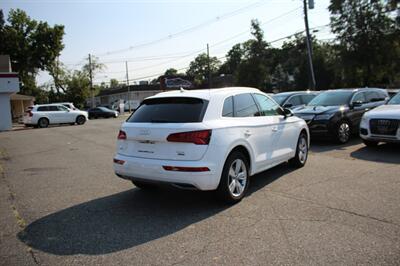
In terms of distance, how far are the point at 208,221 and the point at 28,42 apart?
51.6m

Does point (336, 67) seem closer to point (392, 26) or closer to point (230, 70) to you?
point (392, 26)

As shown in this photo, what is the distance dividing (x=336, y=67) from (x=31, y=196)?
3934 centimetres

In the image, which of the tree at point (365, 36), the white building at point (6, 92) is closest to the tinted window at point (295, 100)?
the white building at point (6, 92)

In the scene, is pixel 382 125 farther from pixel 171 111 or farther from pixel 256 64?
pixel 256 64

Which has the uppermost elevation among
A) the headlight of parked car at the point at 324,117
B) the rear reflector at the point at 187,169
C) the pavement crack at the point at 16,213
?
the headlight of parked car at the point at 324,117

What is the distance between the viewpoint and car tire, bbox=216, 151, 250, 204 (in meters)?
5.28

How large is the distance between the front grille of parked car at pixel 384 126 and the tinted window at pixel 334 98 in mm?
2278

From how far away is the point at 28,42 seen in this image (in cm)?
4906

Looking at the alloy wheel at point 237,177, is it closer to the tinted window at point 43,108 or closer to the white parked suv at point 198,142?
the white parked suv at point 198,142

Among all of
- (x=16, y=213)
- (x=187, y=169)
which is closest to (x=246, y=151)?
(x=187, y=169)

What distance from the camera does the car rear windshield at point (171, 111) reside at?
17.2 feet

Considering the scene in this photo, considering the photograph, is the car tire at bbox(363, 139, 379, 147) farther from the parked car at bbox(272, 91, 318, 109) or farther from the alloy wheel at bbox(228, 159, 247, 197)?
the alloy wheel at bbox(228, 159, 247, 197)

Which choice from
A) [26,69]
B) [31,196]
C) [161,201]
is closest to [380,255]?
[161,201]

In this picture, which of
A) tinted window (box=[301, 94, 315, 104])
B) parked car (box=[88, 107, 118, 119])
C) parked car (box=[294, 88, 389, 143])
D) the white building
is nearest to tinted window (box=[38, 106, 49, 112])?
the white building
